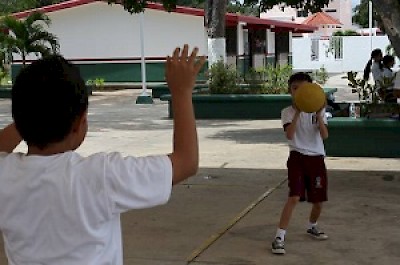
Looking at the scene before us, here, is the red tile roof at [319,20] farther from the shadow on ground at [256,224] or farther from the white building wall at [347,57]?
the shadow on ground at [256,224]

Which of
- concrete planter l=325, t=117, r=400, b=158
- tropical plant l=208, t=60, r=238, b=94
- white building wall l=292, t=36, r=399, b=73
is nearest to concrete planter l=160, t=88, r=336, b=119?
tropical plant l=208, t=60, r=238, b=94

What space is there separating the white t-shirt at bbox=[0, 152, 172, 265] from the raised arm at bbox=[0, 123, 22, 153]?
0.33 meters

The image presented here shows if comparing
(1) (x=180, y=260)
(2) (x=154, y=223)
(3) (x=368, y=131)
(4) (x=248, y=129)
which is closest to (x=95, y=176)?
(1) (x=180, y=260)

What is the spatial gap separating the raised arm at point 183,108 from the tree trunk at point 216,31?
1676 centimetres

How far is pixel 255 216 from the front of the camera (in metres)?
6.88

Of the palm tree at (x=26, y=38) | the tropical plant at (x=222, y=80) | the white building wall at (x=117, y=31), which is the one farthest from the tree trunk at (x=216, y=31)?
the white building wall at (x=117, y=31)

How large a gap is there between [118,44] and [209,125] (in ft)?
52.3

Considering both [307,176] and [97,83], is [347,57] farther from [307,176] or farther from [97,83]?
[307,176]

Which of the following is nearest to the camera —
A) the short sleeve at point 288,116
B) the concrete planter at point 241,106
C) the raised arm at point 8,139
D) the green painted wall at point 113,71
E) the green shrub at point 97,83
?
the raised arm at point 8,139

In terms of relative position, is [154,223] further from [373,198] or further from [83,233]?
[83,233]

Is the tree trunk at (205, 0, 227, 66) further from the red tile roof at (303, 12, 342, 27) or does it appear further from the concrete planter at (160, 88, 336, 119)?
the red tile roof at (303, 12, 342, 27)

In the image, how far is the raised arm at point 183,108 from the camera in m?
1.97

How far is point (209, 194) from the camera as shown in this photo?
7973mm

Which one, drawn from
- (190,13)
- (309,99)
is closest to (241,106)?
(309,99)
